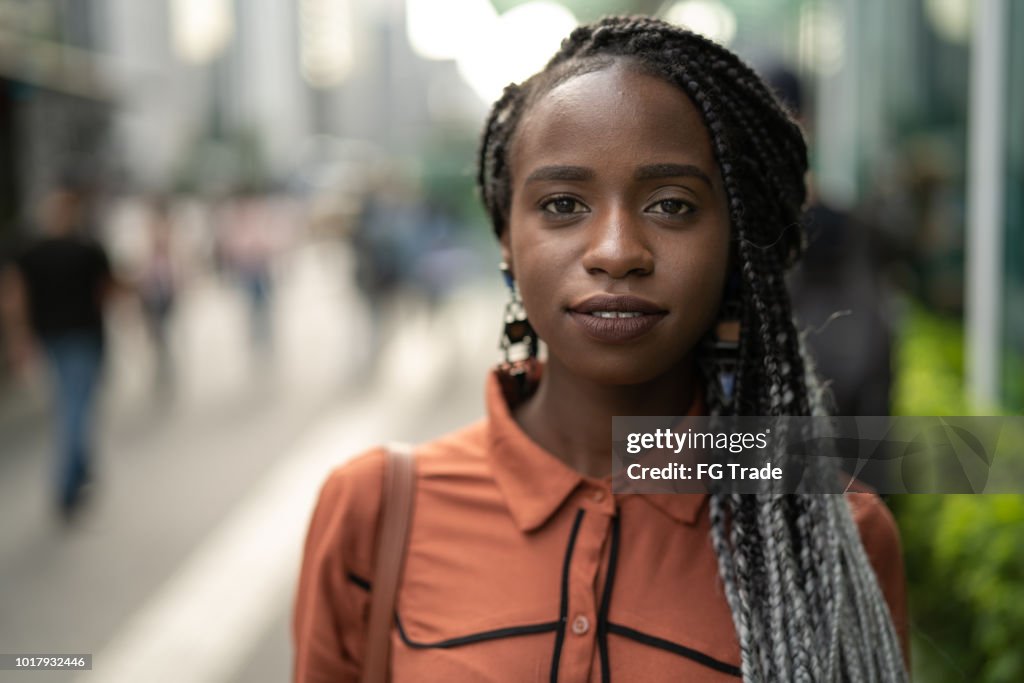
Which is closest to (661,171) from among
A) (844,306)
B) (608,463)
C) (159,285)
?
(608,463)

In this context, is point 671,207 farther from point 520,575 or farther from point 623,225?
point 520,575

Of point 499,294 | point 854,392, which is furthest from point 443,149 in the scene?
point 854,392

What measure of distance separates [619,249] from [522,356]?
0.57 metres

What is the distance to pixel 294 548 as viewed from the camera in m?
5.64

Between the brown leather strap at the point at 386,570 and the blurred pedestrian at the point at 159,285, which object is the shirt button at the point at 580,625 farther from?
the blurred pedestrian at the point at 159,285

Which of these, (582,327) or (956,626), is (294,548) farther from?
(582,327)

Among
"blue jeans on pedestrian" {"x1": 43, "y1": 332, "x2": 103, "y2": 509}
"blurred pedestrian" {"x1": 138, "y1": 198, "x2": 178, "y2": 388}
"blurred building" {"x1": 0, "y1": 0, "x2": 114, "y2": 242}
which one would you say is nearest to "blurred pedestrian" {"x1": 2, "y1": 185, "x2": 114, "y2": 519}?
"blue jeans on pedestrian" {"x1": 43, "y1": 332, "x2": 103, "y2": 509}

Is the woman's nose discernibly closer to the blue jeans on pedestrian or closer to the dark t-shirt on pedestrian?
the blue jeans on pedestrian

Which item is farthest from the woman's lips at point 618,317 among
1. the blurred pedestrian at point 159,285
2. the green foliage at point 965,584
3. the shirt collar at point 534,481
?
the blurred pedestrian at point 159,285

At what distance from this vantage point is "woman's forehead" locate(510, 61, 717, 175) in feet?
5.15

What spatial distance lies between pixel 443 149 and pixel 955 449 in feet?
81.0

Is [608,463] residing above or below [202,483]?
above

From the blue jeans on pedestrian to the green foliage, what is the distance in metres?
4.82

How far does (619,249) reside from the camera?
1.54 meters
